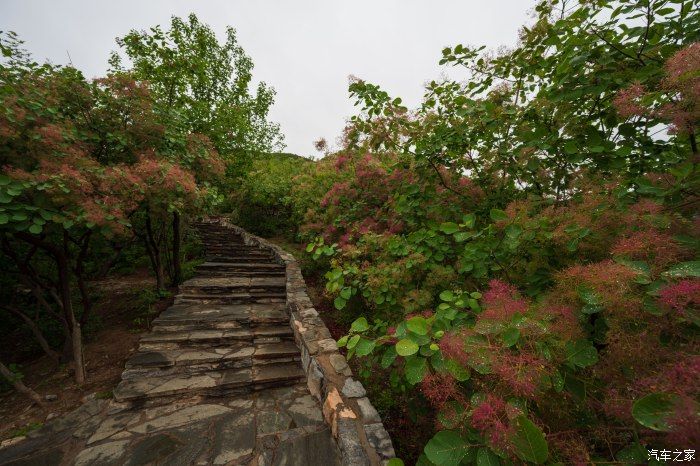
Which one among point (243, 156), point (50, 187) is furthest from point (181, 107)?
point (50, 187)

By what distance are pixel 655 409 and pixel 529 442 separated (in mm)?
382

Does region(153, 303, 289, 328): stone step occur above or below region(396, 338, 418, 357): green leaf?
below

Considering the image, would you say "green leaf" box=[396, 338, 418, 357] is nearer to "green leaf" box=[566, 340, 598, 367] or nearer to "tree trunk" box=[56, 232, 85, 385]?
"green leaf" box=[566, 340, 598, 367]

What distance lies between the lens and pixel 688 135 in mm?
1505

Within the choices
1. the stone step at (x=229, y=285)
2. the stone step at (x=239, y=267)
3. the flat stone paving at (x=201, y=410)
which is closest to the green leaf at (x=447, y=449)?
the flat stone paving at (x=201, y=410)

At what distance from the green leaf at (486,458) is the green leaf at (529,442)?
0.11 metres

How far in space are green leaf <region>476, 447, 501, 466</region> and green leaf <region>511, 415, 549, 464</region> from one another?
105 millimetres

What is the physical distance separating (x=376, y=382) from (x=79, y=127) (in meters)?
5.67

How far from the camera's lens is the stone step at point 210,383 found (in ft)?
10.9

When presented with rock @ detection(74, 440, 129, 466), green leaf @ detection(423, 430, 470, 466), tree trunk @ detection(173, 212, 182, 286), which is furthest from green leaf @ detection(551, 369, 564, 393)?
tree trunk @ detection(173, 212, 182, 286)

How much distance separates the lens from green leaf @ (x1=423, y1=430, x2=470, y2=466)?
1.03 meters

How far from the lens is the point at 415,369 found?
1.33 meters

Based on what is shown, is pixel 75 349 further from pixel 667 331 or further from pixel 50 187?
pixel 667 331

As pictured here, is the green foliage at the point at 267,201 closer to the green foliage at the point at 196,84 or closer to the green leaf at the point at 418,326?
the green foliage at the point at 196,84
